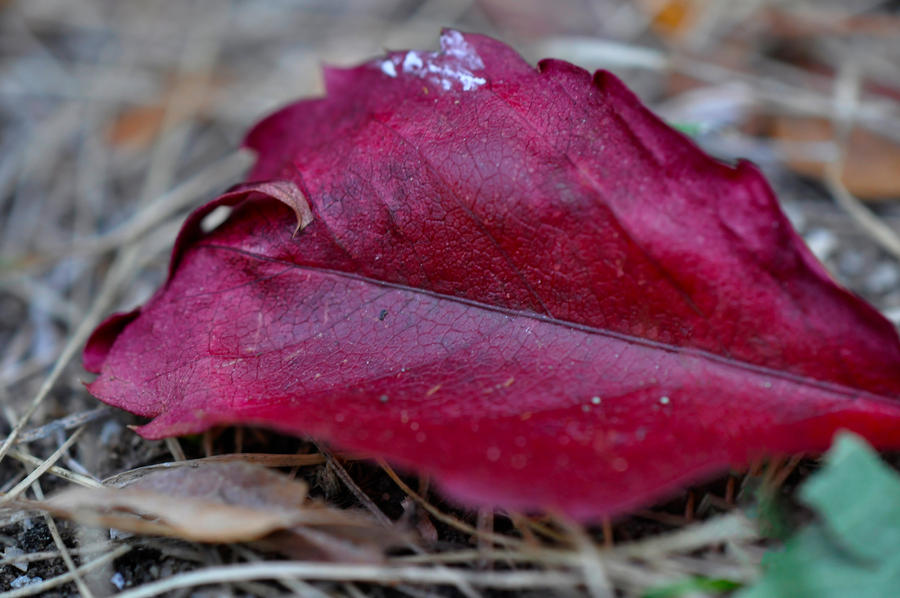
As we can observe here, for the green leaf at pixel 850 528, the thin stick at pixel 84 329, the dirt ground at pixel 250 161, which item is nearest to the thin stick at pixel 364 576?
the dirt ground at pixel 250 161

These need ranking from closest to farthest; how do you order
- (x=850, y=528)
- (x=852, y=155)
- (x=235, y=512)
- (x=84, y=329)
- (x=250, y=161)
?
(x=850, y=528)
(x=235, y=512)
(x=84, y=329)
(x=852, y=155)
(x=250, y=161)

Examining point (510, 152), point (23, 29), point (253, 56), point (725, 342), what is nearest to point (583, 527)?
point (725, 342)

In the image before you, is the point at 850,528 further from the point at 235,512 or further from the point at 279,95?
the point at 279,95

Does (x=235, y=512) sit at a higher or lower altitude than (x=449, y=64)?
lower

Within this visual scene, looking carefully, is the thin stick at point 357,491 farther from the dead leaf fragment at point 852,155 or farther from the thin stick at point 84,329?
the dead leaf fragment at point 852,155

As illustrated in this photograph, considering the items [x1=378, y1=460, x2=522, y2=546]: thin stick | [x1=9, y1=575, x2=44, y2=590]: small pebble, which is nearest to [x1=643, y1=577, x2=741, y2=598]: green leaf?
[x1=378, y1=460, x2=522, y2=546]: thin stick

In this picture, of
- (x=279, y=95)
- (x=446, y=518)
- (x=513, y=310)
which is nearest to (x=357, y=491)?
(x=446, y=518)

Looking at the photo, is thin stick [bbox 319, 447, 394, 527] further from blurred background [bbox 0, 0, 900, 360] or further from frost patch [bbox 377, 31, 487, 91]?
Answer: blurred background [bbox 0, 0, 900, 360]
